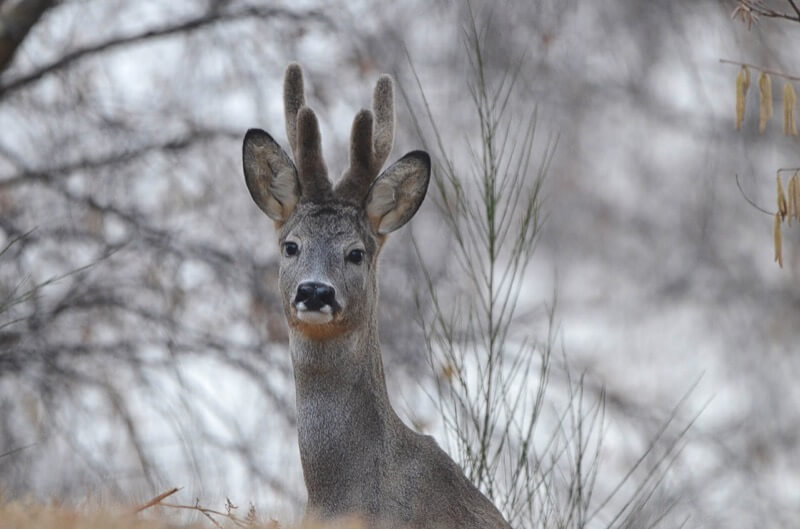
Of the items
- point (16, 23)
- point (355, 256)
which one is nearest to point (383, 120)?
point (355, 256)

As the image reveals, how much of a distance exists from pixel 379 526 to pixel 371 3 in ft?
29.8

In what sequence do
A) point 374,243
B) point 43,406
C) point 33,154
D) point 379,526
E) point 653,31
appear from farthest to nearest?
point 653,31 < point 33,154 < point 43,406 < point 374,243 < point 379,526

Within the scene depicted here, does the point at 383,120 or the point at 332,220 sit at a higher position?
the point at 383,120

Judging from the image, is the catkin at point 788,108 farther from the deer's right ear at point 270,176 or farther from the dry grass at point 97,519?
the dry grass at point 97,519

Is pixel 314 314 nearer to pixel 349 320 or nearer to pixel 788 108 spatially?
pixel 349 320

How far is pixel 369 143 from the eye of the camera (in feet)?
21.9

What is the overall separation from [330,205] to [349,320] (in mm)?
576

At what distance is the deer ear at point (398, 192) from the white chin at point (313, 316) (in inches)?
26.9

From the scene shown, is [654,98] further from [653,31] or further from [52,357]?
[52,357]

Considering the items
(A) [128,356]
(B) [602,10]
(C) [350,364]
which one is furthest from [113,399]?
(C) [350,364]

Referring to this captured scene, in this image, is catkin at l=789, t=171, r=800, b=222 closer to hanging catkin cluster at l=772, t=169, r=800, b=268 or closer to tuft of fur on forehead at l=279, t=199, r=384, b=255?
hanging catkin cluster at l=772, t=169, r=800, b=268

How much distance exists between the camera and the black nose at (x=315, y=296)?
6.29m

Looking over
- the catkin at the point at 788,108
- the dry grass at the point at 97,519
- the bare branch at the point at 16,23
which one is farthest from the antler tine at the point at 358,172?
the bare branch at the point at 16,23

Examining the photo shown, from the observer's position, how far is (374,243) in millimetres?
6832
